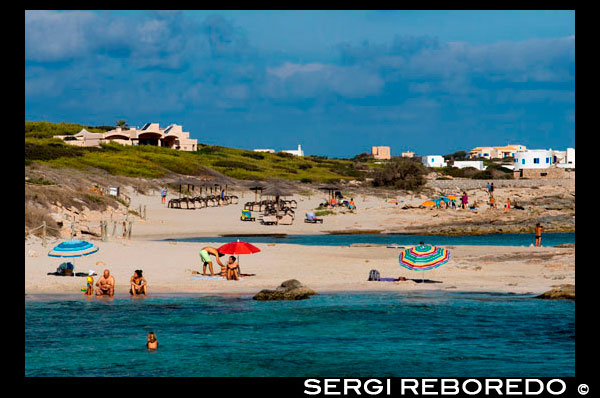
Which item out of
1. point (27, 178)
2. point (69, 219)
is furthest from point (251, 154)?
point (69, 219)

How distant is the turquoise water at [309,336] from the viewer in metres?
15.1

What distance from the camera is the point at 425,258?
22312 mm

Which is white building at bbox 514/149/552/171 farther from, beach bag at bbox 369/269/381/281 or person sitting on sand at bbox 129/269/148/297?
person sitting on sand at bbox 129/269/148/297

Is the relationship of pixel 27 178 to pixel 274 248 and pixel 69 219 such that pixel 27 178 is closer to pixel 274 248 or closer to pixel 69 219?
pixel 69 219

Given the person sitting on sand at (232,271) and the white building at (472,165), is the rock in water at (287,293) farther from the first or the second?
the white building at (472,165)

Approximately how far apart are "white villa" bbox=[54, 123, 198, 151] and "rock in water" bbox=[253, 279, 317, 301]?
75772 millimetres

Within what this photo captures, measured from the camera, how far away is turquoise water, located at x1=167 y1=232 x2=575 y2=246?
36.0 meters

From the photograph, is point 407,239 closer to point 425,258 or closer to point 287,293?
point 425,258

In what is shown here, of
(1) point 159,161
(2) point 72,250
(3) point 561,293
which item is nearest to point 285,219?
(2) point 72,250

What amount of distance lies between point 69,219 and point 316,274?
54.5 feet

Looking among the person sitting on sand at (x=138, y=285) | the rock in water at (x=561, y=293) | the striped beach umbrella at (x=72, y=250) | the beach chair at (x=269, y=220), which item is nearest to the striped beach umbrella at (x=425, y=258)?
the rock in water at (x=561, y=293)

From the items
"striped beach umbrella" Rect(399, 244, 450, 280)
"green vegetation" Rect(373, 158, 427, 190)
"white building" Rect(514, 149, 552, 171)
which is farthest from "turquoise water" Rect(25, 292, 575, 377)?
"white building" Rect(514, 149, 552, 171)

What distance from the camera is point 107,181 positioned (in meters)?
58.4

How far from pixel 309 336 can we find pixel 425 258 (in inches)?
244
